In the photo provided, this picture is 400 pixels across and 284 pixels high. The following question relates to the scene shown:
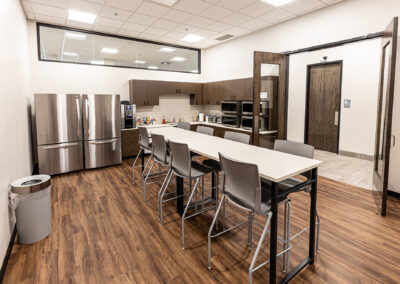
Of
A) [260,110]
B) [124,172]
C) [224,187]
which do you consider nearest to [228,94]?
[260,110]

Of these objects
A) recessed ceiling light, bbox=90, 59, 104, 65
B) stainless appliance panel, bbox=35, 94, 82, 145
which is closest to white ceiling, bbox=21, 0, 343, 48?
recessed ceiling light, bbox=90, 59, 104, 65

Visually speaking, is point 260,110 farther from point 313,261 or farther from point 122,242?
point 122,242

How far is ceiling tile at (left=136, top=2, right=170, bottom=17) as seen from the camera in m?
4.13

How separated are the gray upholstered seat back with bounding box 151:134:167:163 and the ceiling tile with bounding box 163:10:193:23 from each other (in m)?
2.73

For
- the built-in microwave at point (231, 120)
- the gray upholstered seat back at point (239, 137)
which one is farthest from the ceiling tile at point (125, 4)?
the built-in microwave at point (231, 120)

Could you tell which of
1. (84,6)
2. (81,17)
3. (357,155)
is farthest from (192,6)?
(357,155)

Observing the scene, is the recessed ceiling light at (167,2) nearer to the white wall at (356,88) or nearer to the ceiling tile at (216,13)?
the ceiling tile at (216,13)

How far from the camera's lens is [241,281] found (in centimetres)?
185

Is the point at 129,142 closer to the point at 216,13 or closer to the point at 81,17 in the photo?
the point at 81,17

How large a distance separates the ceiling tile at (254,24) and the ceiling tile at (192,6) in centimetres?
124

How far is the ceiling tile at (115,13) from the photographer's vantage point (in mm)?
4258

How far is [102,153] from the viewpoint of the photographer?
507 centimetres

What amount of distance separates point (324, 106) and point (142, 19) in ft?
14.7

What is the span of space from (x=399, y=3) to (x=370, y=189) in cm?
281
